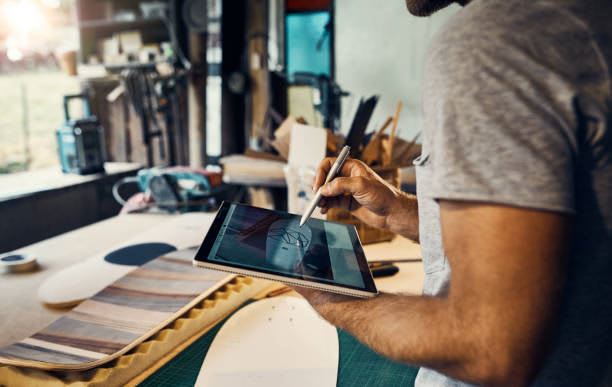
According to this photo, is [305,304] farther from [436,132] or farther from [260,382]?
[436,132]

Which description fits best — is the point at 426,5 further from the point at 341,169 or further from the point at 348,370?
the point at 348,370

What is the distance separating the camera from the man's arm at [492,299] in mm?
537

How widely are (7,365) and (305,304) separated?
623 millimetres

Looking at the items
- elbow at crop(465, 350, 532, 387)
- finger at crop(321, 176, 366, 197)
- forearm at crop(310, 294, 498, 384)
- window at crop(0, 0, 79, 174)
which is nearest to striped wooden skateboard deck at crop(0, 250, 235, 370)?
finger at crop(321, 176, 366, 197)

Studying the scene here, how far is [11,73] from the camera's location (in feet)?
24.0

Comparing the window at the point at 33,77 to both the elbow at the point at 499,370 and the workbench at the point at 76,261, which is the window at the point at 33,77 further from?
the elbow at the point at 499,370

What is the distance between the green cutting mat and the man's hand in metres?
0.28

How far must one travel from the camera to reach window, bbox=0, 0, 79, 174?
4496mm

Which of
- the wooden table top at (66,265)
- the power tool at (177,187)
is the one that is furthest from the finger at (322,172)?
the power tool at (177,187)

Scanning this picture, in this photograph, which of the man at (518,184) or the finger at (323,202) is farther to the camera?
the finger at (323,202)

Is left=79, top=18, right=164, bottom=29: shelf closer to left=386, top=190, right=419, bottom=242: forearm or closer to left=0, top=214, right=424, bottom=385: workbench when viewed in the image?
left=0, top=214, right=424, bottom=385: workbench

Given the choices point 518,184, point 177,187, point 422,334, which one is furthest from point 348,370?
point 177,187

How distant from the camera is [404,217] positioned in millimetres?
1128

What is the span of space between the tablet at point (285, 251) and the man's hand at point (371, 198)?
9cm
